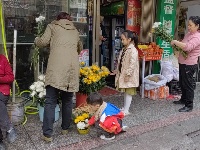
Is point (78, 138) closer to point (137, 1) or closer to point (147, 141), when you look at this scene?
point (147, 141)

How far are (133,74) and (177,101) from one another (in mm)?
1678

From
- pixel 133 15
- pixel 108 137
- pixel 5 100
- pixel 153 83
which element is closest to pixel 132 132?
pixel 108 137

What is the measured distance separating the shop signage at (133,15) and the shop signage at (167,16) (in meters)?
0.54

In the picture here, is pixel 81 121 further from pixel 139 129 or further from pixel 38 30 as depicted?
pixel 38 30

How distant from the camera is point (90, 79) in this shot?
4.52 metres

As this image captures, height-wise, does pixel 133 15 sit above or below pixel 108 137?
above

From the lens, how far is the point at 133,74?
184 inches

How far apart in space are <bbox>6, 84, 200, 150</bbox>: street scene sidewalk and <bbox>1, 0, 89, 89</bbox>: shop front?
3.58ft

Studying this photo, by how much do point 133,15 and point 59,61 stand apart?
11.3 ft

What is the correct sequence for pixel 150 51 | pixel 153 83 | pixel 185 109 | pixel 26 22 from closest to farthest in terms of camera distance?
pixel 26 22 → pixel 185 109 → pixel 153 83 → pixel 150 51

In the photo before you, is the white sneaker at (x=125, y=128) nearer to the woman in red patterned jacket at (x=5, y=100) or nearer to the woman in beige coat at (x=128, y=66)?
the woman in beige coat at (x=128, y=66)

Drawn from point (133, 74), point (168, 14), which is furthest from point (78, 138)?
point (168, 14)

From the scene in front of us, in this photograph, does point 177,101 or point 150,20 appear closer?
point 177,101

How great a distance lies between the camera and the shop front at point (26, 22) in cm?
494
